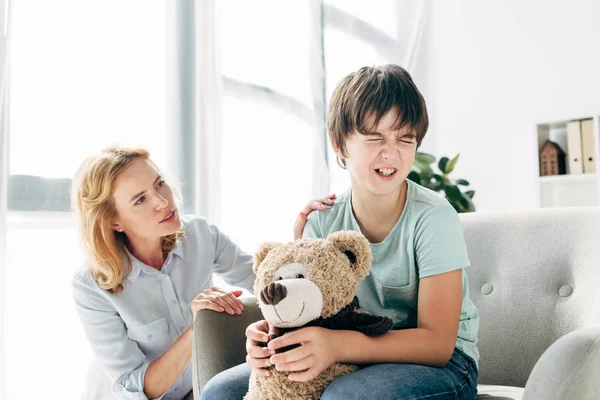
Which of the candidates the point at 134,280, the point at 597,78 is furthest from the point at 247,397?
the point at 597,78

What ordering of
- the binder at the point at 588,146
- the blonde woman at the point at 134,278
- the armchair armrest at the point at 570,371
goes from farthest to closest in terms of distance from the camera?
1. the binder at the point at 588,146
2. the blonde woman at the point at 134,278
3. the armchair armrest at the point at 570,371

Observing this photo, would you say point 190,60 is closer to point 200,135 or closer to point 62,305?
point 200,135

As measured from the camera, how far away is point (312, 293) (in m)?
0.77

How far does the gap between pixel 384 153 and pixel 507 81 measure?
2287 mm

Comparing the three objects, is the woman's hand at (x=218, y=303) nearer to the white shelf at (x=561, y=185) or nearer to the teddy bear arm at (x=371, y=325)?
the teddy bear arm at (x=371, y=325)

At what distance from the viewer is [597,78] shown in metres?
2.59

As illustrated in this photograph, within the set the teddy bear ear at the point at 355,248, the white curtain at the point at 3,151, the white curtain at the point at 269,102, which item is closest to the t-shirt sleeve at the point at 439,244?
the teddy bear ear at the point at 355,248

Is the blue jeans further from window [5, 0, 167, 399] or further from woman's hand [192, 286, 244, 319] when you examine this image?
window [5, 0, 167, 399]

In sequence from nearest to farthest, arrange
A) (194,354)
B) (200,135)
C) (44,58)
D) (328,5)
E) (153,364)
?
(194,354)
(153,364)
(44,58)
(200,135)
(328,5)

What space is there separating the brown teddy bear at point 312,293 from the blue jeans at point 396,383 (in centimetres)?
5

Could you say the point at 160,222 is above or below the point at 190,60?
below

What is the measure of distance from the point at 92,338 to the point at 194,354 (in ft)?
1.36

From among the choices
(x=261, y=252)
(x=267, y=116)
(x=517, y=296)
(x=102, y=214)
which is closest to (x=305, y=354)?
(x=261, y=252)

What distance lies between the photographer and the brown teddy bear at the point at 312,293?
2.48 ft
